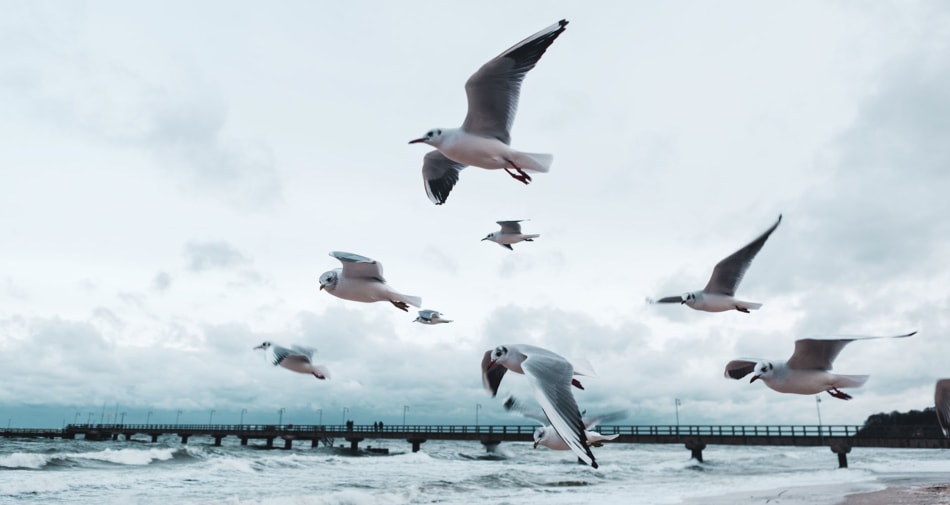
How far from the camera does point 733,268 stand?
6.98 m

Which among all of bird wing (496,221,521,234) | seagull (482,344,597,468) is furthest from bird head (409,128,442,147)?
bird wing (496,221,521,234)

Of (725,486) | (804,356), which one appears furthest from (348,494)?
(804,356)

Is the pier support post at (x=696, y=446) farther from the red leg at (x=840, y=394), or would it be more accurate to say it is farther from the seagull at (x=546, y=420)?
the red leg at (x=840, y=394)

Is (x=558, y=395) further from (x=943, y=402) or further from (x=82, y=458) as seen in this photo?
(x=82, y=458)

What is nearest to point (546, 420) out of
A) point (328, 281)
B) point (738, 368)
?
point (738, 368)

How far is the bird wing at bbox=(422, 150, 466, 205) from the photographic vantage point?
6680 mm

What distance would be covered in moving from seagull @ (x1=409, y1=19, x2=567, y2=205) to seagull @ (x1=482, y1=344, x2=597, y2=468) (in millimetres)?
1184

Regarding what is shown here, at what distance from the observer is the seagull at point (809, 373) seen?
5.79 m

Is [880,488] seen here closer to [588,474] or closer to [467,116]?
[588,474]

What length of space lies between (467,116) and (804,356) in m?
3.14

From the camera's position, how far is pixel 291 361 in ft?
22.4

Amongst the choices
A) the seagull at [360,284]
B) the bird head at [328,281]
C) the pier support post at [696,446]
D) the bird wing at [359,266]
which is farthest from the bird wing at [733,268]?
the pier support post at [696,446]

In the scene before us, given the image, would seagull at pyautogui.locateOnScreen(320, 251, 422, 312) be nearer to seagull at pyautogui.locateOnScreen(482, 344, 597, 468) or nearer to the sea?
seagull at pyautogui.locateOnScreen(482, 344, 597, 468)

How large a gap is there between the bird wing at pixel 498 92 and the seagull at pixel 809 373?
2.68 m
